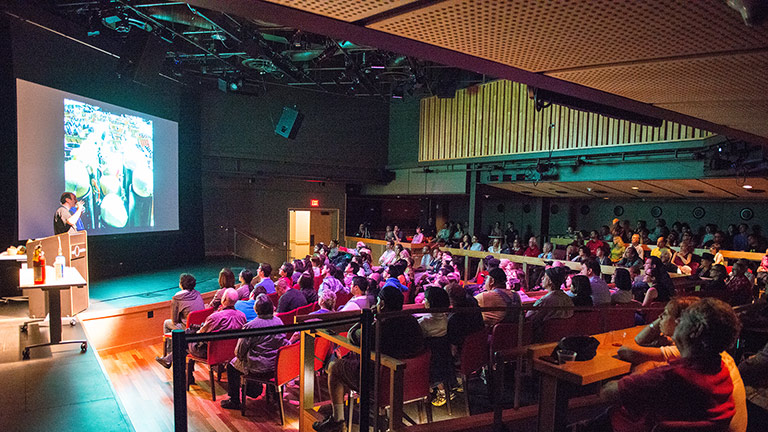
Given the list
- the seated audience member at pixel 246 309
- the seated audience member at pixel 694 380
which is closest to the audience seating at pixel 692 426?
the seated audience member at pixel 694 380

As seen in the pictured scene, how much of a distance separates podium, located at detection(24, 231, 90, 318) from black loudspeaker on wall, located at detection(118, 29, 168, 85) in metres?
3.69

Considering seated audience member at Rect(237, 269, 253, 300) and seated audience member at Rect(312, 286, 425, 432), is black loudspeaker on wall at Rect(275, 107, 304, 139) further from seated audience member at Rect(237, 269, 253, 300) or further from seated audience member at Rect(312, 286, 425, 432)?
seated audience member at Rect(312, 286, 425, 432)

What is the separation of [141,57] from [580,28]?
8.25 meters

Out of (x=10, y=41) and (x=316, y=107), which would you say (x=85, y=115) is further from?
(x=316, y=107)

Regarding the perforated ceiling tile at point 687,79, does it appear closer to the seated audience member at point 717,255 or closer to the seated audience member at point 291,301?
the seated audience member at point 291,301

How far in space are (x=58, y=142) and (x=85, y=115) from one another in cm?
75

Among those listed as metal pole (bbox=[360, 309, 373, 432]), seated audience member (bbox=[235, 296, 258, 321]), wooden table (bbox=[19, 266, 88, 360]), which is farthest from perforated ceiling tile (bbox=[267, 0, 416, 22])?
seated audience member (bbox=[235, 296, 258, 321])

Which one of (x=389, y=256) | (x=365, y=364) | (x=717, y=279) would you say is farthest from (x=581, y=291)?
(x=389, y=256)

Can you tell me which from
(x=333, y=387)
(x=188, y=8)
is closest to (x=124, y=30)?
(x=188, y=8)

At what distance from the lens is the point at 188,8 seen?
7.44 meters

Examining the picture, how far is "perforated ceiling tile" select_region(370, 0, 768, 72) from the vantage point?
1.27m

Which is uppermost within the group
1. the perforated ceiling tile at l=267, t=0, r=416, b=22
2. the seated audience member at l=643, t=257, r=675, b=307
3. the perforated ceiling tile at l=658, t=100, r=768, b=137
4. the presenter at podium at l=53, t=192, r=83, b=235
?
the perforated ceiling tile at l=267, t=0, r=416, b=22

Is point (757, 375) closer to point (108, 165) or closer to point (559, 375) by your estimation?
point (559, 375)

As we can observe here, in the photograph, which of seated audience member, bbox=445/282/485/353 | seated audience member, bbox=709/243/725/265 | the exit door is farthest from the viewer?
the exit door
